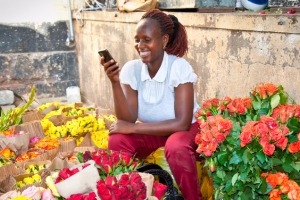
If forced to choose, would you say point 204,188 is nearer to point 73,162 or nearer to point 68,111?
point 73,162

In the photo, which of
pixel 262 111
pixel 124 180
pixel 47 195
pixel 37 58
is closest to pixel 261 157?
pixel 262 111

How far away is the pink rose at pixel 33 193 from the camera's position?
8.04 feet

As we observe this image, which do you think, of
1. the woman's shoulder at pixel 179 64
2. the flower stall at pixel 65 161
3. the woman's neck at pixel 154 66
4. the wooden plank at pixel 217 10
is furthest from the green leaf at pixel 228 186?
the wooden plank at pixel 217 10

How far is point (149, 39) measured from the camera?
302cm

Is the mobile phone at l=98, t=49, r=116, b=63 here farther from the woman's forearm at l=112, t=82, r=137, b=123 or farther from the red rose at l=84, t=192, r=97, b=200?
the red rose at l=84, t=192, r=97, b=200

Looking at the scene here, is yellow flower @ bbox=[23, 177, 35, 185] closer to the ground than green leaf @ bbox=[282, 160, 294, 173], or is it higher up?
closer to the ground

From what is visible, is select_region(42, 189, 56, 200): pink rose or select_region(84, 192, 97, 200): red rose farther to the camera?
select_region(42, 189, 56, 200): pink rose

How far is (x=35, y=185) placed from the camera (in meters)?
2.70

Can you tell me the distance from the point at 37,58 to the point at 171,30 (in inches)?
186

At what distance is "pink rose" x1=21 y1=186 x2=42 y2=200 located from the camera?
2.45m

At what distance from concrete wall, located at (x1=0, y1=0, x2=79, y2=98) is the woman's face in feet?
15.3

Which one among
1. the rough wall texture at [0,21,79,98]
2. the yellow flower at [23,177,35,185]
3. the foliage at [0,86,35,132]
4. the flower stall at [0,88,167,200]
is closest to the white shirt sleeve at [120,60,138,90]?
the flower stall at [0,88,167,200]

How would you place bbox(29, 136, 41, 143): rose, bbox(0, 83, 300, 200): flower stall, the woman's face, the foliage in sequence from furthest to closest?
1. the foliage
2. bbox(29, 136, 41, 143): rose
3. the woman's face
4. bbox(0, 83, 300, 200): flower stall

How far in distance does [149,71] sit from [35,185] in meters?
1.15
